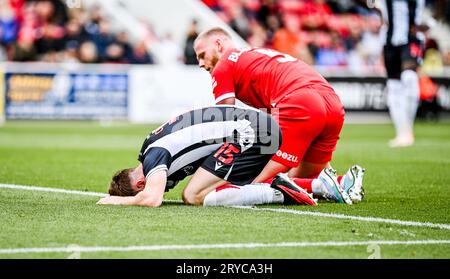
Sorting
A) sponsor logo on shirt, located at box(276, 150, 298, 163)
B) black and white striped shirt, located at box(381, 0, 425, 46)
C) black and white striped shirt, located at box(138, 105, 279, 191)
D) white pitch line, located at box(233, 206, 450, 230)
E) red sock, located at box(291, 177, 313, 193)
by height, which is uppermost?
black and white striped shirt, located at box(381, 0, 425, 46)

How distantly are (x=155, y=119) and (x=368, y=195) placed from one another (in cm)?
1367

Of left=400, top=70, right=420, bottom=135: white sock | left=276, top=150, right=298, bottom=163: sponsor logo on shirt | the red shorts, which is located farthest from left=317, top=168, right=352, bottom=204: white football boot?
left=400, top=70, right=420, bottom=135: white sock

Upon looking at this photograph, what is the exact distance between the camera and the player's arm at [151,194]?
6856mm

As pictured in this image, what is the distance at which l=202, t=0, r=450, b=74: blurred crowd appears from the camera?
81.8 ft

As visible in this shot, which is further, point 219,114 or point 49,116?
point 49,116

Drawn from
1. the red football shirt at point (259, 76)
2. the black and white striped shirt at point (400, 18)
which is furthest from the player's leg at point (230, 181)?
the black and white striped shirt at point (400, 18)

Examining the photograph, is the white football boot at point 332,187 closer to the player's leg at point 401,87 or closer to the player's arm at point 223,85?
the player's arm at point 223,85

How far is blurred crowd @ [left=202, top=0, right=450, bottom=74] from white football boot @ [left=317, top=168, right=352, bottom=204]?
16468 millimetres

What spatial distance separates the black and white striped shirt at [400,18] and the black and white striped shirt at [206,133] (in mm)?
7795

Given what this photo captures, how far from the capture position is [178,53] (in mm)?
24281

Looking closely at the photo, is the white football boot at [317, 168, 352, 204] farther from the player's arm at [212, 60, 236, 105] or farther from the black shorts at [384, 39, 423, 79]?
the black shorts at [384, 39, 423, 79]

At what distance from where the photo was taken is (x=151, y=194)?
6.93 metres
